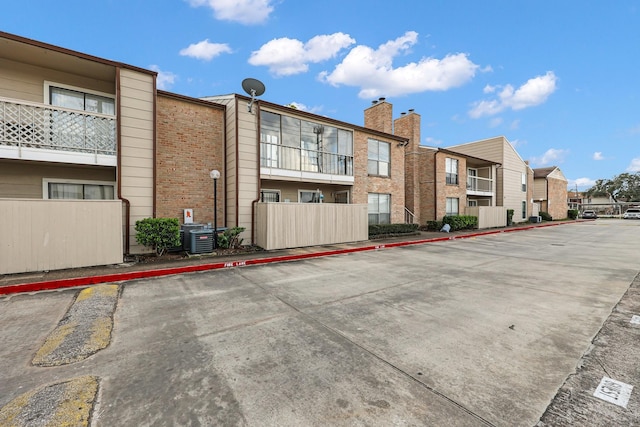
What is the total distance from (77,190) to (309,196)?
30.2 ft

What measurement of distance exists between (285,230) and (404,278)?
215 inches

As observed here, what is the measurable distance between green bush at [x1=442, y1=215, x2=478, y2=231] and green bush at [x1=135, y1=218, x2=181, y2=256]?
16.8 meters

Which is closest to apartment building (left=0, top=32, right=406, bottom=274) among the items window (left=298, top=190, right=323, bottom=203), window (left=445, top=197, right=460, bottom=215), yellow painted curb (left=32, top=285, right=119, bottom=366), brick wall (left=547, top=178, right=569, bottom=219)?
window (left=298, top=190, right=323, bottom=203)

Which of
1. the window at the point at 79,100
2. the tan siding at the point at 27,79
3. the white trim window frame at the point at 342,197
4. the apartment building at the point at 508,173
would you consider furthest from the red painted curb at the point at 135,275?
the apartment building at the point at 508,173

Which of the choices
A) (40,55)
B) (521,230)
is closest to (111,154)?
(40,55)

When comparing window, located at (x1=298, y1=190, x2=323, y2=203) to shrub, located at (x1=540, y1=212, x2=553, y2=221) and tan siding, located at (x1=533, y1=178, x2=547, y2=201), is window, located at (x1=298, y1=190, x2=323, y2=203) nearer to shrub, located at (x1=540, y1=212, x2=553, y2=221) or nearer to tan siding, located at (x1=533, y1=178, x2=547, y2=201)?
shrub, located at (x1=540, y1=212, x2=553, y2=221)

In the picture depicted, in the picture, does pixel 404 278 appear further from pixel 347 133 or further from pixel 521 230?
pixel 521 230

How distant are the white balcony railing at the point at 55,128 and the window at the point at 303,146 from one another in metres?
5.26

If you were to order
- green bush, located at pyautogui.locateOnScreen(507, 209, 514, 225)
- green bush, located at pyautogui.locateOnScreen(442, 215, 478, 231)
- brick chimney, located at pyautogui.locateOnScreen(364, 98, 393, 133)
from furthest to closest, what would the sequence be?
green bush, located at pyautogui.locateOnScreen(507, 209, 514, 225), green bush, located at pyautogui.locateOnScreen(442, 215, 478, 231), brick chimney, located at pyautogui.locateOnScreen(364, 98, 393, 133)

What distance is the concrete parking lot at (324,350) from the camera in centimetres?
228

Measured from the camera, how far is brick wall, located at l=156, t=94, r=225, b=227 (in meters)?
10.1

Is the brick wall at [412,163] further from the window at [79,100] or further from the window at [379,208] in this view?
the window at [79,100]

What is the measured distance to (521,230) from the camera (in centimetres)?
2145

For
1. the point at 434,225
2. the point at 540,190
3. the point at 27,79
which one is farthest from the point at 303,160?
the point at 540,190
